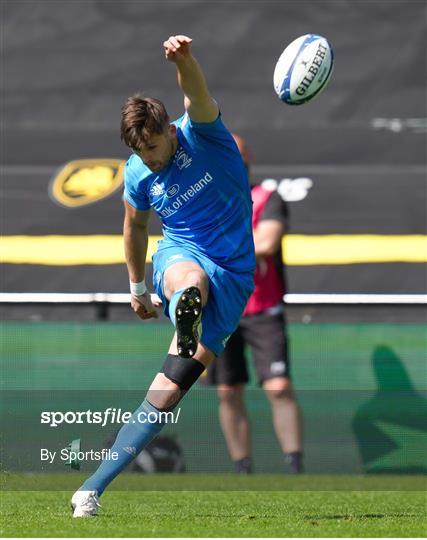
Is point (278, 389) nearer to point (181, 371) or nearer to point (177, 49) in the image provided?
point (181, 371)

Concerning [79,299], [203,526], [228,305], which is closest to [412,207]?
[79,299]

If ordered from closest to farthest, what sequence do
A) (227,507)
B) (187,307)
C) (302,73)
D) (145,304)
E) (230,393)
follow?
1. (187,307)
2. (145,304)
3. (227,507)
4. (302,73)
5. (230,393)

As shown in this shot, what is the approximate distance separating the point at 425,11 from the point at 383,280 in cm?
283

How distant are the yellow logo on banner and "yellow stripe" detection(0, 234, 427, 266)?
0.37 metres

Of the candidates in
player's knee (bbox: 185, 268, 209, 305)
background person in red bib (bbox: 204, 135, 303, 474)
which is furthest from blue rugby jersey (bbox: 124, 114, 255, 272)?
background person in red bib (bbox: 204, 135, 303, 474)

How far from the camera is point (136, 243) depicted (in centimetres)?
654

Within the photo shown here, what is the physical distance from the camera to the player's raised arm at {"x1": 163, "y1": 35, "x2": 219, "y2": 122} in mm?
5914

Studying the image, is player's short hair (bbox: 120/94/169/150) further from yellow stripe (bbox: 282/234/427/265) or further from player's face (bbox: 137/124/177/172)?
yellow stripe (bbox: 282/234/427/265)

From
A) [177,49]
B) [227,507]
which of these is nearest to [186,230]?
[177,49]

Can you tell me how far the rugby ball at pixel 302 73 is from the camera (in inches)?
277

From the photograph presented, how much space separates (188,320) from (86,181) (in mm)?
5981

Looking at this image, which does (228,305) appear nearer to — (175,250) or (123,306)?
(175,250)

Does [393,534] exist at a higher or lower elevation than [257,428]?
lower

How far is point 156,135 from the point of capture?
6.08 meters
